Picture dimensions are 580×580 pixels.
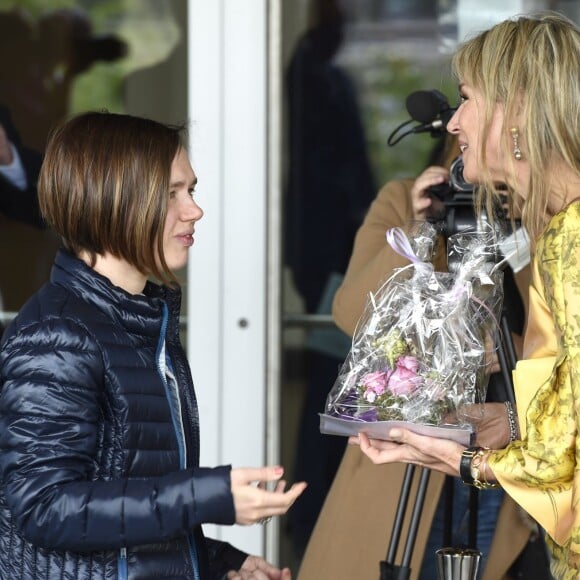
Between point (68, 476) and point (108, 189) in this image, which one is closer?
point (68, 476)

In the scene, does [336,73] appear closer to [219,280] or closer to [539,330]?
[219,280]

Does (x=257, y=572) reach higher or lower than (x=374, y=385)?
lower

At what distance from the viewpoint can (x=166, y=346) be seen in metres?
1.81

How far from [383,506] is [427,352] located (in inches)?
26.4

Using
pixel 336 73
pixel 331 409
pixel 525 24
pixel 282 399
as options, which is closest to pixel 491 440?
pixel 331 409

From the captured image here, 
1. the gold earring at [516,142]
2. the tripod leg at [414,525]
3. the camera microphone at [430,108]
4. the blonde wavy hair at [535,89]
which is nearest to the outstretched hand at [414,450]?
the tripod leg at [414,525]

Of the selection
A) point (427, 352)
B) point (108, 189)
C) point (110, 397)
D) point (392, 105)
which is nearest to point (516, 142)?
point (427, 352)

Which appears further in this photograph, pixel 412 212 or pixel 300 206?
pixel 300 206

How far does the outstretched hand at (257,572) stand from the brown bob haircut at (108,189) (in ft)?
1.73

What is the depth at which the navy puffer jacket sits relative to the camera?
1.55m

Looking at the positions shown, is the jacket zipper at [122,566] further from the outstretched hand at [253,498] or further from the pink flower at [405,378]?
the pink flower at [405,378]

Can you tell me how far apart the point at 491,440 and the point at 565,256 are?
23.8 inches

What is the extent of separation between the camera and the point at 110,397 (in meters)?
1.66

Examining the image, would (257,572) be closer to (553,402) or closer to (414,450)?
(414,450)
